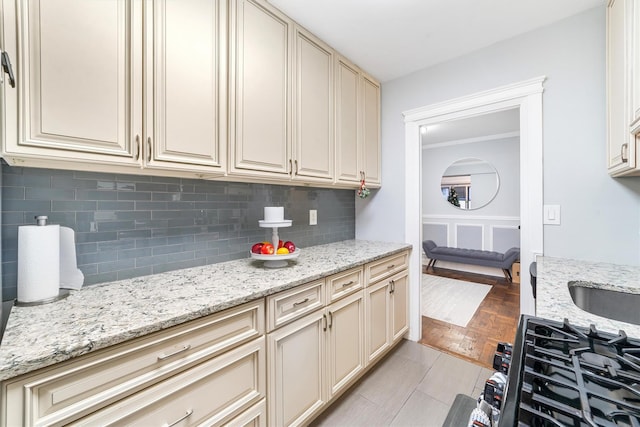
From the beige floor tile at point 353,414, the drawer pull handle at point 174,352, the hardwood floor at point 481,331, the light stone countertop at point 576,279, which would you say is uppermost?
the light stone countertop at point 576,279

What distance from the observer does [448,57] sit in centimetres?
215

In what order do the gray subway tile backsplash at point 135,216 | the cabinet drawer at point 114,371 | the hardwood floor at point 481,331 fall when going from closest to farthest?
1. the cabinet drawer at point 114,371
2. the gray subway tile backsplash at point 135,216
3. the hardwood floor at point 481,331

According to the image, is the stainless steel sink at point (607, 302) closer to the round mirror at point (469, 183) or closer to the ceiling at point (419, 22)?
the ceiling at point (419, 22)

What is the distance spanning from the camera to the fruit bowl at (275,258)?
1490mm

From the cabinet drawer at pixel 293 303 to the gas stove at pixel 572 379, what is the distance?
88 cm

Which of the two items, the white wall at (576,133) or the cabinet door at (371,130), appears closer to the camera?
the white wall at (576,133)

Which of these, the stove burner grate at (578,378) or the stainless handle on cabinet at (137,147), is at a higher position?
the stainless handle on cabinet at (137,147)

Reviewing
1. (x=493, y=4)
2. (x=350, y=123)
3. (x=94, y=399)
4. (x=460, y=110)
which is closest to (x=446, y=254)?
(x=460, y=110)

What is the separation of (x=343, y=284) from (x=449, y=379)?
3.66 ft

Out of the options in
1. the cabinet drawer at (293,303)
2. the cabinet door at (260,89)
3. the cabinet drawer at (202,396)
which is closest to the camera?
the cabinet drawer at (202,396)

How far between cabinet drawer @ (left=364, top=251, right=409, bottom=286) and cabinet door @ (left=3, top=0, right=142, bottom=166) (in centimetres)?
150

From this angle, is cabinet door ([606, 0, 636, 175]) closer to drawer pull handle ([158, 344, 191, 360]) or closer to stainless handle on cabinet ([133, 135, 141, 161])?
drawer pull handle ([158, 344, 191, 360])

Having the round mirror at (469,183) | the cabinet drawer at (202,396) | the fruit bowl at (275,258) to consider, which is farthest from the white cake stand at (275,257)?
the round mirror at (469,183)

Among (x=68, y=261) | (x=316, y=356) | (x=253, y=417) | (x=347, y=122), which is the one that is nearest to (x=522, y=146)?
(x=347, y=122)
